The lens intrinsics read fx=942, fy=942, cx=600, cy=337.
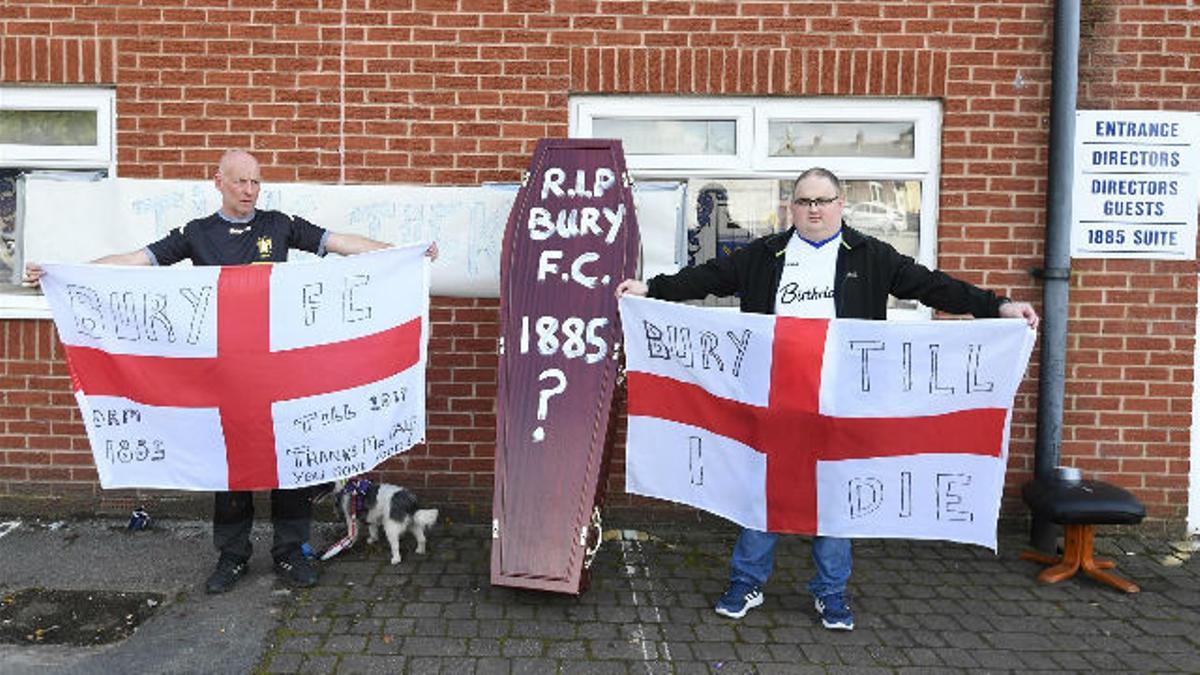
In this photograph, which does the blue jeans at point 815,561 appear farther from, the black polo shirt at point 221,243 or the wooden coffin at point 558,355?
the black polo shirt at point 221,243

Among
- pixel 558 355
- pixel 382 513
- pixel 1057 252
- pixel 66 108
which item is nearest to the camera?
pixel 558 355

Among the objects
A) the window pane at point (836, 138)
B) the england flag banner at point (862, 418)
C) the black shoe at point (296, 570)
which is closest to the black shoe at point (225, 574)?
the black shoe at point (296, 570)

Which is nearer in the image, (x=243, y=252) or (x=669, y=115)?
(x=243, y=252)

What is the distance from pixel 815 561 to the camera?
4309 mm

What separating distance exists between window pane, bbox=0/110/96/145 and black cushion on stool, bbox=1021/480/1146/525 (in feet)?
18.9

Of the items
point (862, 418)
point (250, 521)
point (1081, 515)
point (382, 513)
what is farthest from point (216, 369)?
point (1081, 515)

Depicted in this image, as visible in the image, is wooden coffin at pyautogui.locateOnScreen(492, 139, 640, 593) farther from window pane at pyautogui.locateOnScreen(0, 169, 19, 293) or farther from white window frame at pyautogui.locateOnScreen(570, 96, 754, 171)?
window pane at pyautogui.locateOnScreen(0, 169, 19, 293)

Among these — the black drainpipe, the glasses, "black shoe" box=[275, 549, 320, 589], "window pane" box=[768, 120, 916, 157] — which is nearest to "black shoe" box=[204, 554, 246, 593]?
"black shoe" box=[275, 549, 320, 589]

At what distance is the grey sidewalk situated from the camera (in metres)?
3.89

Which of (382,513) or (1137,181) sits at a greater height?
(1137,181)

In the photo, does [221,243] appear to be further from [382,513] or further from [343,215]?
[382,513]

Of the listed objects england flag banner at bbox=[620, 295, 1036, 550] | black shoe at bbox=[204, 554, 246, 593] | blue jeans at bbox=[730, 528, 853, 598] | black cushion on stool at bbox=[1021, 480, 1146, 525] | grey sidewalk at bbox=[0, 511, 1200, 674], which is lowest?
grey sidewalk at bbox=[0, 511, 1200, 674]

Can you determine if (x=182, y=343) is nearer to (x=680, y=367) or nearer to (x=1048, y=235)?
(x=680, y=367)

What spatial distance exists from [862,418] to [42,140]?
16.3 ft
